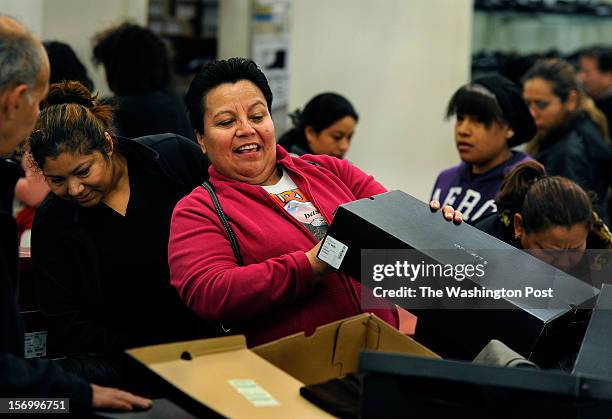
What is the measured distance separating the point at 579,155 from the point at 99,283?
2722mm

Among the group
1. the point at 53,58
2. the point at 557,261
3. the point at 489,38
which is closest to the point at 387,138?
the point at 489,38

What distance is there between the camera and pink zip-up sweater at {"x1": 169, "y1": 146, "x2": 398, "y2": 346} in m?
2.13

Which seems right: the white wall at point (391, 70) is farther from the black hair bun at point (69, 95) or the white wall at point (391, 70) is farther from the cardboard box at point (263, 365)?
the cardboard box at point (263, 365)

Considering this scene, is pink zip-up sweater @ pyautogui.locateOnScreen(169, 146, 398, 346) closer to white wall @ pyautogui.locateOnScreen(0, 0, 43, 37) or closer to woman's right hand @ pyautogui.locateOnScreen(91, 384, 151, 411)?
woman's right hand @ pyautogui.locateOnScreen(91, 384, 151, 411)

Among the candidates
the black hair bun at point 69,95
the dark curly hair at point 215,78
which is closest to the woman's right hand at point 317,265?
the dark curly hair at point 215,78

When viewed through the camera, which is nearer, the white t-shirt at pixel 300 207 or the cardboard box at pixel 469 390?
the cardboard box at pixel 469 390

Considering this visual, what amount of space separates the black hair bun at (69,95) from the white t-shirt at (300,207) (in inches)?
24.9

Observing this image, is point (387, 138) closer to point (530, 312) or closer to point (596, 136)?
point (596, 136)

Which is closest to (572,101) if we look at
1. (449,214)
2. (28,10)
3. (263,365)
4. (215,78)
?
(449,214)

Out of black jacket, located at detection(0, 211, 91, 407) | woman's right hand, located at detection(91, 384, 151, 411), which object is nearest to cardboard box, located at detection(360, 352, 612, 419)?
woman's right hand, located at detection(91, 384, 151, 411)

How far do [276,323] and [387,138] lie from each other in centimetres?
471

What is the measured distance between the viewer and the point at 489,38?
321 inches

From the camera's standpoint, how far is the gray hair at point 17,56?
68.5 inches

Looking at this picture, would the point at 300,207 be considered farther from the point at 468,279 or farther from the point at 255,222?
the point at 468,279
